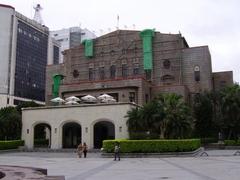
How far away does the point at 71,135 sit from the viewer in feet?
151

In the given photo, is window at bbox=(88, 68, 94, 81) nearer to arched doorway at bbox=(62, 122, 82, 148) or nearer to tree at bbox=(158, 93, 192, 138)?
arched doorway at bbox=(62, 122, 82, 148)

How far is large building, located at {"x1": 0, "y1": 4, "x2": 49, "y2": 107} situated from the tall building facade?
2816 cm

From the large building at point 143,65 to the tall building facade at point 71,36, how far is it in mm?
79196

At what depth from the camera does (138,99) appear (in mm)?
49656

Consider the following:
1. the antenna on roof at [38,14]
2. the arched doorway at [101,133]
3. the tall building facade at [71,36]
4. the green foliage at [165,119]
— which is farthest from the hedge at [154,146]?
the tall building facade at [71,36]

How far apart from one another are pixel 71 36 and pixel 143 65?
297 feet

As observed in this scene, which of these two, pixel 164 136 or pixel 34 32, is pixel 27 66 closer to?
pixel 34 32

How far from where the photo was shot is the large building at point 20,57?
99.2 meters

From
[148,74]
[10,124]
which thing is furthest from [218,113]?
[10,124]

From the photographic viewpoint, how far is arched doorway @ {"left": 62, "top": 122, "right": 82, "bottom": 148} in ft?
150

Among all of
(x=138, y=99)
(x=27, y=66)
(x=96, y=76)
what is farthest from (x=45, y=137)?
(x=27, y=66)

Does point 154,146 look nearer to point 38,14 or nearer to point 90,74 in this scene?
point 90,74

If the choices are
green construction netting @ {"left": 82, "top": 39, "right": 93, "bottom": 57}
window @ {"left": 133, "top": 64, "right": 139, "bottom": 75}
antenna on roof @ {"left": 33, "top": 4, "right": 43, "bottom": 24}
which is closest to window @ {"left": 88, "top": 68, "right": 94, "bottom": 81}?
green construction netting @ {"left": 82, "top": 39, "right": 93, "bottom": 57}

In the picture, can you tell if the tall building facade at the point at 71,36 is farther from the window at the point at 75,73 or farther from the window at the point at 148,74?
the window at the point at 148,74
